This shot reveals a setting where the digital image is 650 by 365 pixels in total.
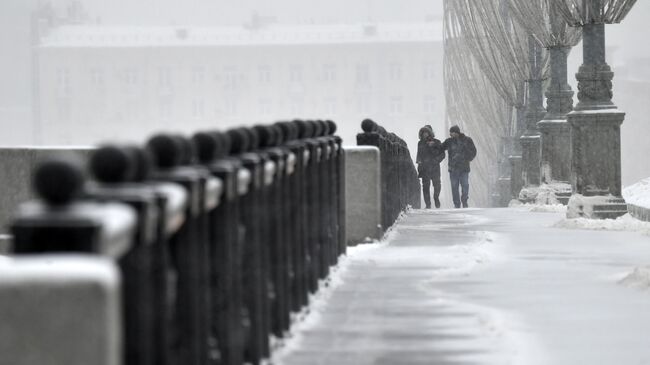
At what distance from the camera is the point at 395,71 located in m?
125

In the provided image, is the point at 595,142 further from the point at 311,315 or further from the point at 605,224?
the point at 311,315

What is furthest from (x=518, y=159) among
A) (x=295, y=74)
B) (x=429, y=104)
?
(x=429, y=104)

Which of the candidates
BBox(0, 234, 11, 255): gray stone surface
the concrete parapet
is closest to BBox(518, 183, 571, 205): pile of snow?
the concrete parapet

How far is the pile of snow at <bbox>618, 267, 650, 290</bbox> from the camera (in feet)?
26.9

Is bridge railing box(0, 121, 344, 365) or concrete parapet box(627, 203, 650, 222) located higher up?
bridge railing box(0, 121, 344, 365)

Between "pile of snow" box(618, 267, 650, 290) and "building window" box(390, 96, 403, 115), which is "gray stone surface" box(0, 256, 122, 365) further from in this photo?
"building window" box(390, 96, 403, 115)

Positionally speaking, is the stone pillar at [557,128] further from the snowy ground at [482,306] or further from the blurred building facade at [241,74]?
the blurred building facade at [241,74]

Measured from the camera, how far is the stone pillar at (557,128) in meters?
21.4

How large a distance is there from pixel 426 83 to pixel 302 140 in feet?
388

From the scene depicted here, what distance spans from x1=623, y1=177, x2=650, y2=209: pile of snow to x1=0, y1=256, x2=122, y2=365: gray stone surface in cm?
1398

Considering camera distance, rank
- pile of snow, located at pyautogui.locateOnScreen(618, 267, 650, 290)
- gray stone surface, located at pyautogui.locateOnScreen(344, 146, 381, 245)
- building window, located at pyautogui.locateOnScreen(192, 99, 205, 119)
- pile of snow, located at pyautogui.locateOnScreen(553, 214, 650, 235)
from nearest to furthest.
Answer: pile of snow, located at pyautogui.locateOnScreen(618, 267, 650, 290)
gray stone surface, located at pyautogui.locateOnScreen(344, 146, 381, 245)
pile of snow, located at pyautogui.locateOnScreen(553, 214, 650, 235)
building window, located at pyautogui.locateOnScreen(192, 99, 205, 119)

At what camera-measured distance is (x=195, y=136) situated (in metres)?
4.34

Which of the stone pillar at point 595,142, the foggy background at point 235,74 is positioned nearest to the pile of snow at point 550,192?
the stone pillar at point 595,142

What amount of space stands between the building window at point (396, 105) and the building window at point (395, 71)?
2.49 m
